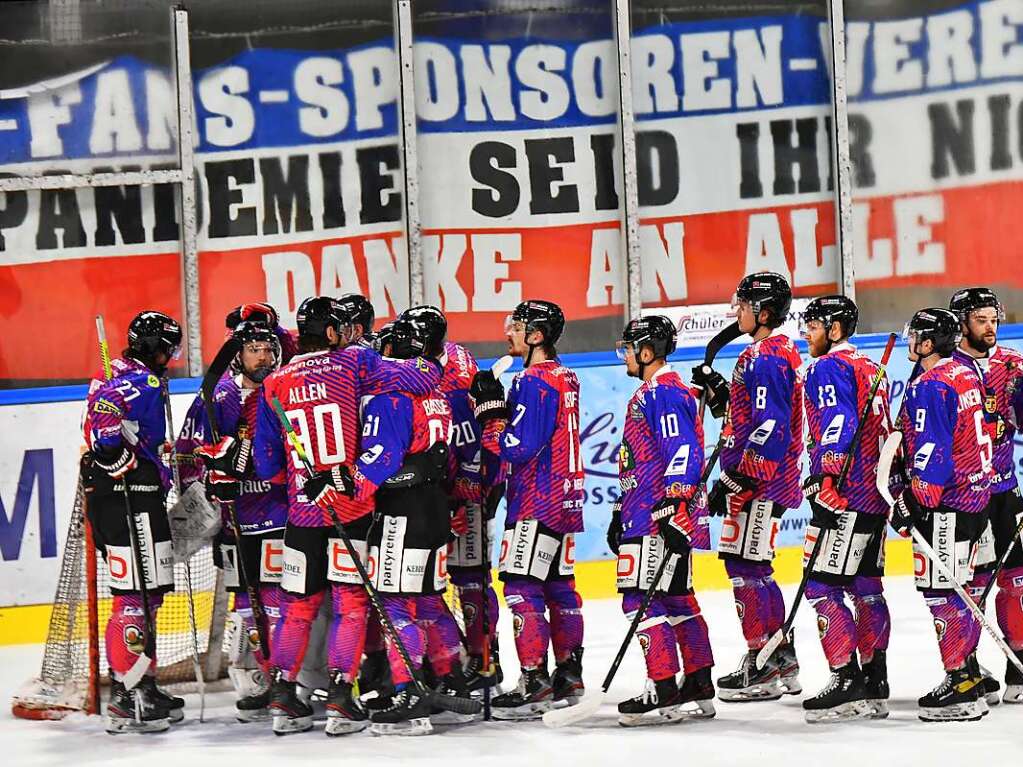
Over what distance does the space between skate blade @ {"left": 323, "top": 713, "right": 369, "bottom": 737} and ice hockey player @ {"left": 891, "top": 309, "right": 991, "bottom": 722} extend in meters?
2.06

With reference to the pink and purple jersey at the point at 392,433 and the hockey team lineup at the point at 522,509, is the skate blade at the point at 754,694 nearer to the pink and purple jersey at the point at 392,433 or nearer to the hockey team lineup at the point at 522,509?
the hockey team lineup at the point at 522,509

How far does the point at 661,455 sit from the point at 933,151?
5.16m

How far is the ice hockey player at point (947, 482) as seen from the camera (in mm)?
5797

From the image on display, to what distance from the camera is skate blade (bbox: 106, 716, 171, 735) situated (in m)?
6.14

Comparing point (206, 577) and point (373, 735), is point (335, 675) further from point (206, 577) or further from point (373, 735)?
point (206, 577)

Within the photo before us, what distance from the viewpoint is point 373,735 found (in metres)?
5.86

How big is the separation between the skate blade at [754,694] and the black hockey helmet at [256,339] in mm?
2196

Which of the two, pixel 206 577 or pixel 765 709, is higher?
pixel 206 577

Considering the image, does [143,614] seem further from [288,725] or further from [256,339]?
[256,339]

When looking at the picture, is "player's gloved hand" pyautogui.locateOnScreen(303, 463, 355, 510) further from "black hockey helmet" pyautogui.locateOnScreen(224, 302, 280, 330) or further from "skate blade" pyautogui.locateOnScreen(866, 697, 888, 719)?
"skate blade" pyautogui.locateOnScreen(866, 697, 888, 719)

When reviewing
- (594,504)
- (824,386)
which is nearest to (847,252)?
(594,504)

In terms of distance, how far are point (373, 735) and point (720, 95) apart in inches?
214

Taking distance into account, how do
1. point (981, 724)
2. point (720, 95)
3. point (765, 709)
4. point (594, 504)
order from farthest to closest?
point (720, 95), point (594, 504), point (765, 709), point (981, 724)

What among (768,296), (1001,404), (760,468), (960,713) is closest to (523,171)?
(768,296)
